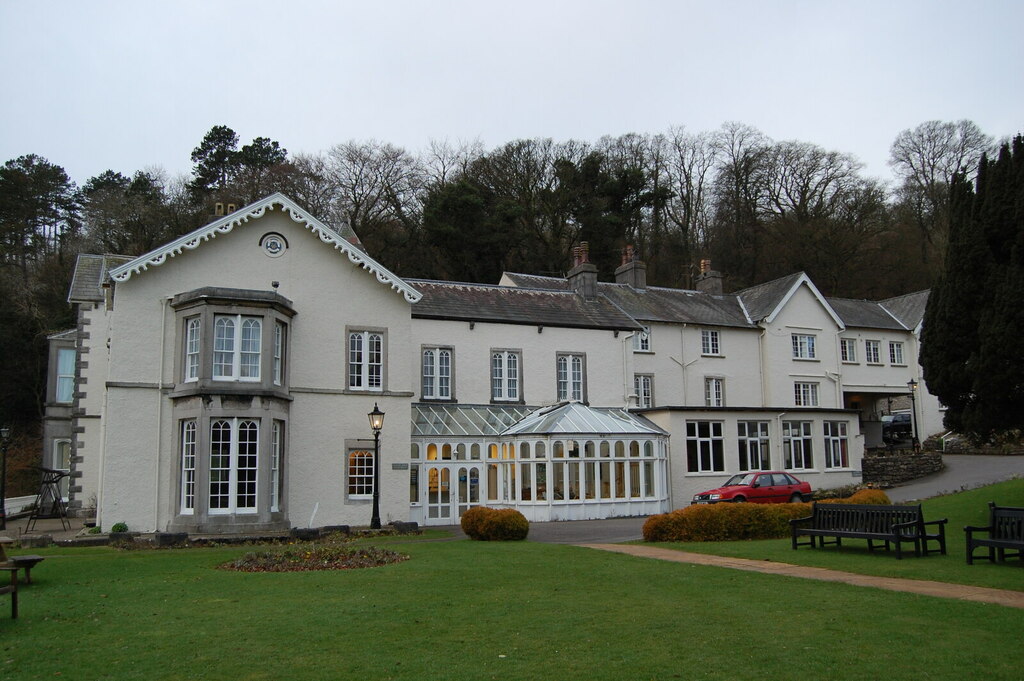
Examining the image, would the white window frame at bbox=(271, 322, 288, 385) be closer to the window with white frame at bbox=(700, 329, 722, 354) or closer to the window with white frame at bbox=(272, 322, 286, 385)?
the window with white frame at bbox=(272, 322, 286, 385)

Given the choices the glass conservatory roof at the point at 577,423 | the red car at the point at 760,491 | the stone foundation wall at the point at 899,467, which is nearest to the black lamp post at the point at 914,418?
the stone foundation wall at the point at 899,467

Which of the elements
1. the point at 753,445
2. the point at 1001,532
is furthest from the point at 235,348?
the point at 753,445

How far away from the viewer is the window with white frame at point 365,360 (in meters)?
25.5

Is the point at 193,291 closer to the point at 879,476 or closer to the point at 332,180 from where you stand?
the point at 879,476

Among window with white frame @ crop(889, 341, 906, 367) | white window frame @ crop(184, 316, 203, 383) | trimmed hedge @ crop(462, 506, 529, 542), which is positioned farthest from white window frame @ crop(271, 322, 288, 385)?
window with white frame @ crop(889, 341, 906, 367)

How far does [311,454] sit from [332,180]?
34.0m

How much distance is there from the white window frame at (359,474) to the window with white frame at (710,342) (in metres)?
19.4

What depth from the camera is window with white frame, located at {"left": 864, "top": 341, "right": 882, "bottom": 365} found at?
147 ft

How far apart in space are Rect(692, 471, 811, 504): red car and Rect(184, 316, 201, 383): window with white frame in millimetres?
16105

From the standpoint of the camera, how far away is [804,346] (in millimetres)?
41375

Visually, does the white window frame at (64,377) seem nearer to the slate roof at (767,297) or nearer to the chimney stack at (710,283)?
the chimney stack at (710,283)

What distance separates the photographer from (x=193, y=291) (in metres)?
22.7

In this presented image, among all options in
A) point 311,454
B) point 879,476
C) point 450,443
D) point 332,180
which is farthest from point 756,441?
point 332,180

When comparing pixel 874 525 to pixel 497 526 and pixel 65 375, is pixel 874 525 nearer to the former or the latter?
pixel 497 526
